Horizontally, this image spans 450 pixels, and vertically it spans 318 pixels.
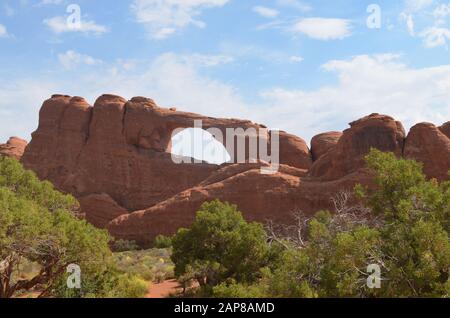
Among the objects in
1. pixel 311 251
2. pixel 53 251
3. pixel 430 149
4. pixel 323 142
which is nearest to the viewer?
pixel 311 251

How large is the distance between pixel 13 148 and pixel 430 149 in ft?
147

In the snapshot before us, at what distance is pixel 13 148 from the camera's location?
54.8m

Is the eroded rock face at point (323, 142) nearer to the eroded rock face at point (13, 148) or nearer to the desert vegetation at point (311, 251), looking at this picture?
the desert vegetation at point (311, 251)

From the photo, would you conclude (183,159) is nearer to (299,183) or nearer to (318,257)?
(299,183)

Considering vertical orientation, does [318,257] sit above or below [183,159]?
below

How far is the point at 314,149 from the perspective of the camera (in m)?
45.8

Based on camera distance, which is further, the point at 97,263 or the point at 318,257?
the point at 97,263

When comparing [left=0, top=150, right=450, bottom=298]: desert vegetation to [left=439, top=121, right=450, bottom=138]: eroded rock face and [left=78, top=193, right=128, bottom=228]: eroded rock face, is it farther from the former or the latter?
[left=78, top=193, right=128, bottom=228]: eroded rock face

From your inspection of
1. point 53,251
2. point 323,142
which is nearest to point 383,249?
point 53,251

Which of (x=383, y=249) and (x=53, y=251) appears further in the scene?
(x=53, y=251)

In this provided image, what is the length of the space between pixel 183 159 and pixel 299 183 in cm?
1452

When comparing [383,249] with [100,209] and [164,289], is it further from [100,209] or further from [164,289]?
[100,209]
